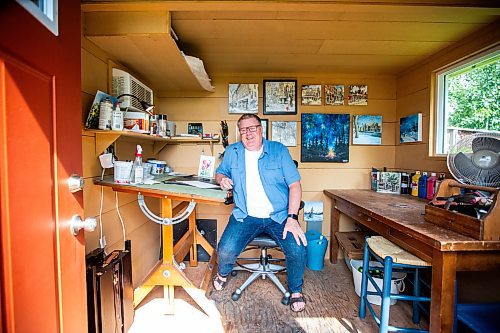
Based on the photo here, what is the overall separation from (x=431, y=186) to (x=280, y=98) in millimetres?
1532

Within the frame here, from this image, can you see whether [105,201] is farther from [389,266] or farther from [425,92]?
[425,92]

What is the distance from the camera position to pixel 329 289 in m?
2.18

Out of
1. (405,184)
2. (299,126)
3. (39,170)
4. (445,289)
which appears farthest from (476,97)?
(39,170)

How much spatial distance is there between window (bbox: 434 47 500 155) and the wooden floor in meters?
1.38

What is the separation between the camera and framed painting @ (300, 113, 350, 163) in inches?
107

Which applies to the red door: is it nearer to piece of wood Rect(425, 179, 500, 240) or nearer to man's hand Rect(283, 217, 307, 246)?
man's hand Rect(283, 217, 307, 246)

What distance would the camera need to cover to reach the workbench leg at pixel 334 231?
105 inches

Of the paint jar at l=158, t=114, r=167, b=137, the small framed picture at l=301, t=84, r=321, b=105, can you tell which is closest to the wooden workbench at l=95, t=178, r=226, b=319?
the paint jar at l=158, t=114, r=167, b=137

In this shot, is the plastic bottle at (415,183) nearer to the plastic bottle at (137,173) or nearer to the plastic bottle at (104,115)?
the plastic bottle at (137,173)

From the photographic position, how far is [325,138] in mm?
2738

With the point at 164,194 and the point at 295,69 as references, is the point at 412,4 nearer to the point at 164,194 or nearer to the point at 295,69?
the point at 295,69

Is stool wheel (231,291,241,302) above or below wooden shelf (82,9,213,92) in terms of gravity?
below

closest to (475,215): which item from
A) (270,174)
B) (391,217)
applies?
(391,217)

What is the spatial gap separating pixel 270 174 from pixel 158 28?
1231mm
